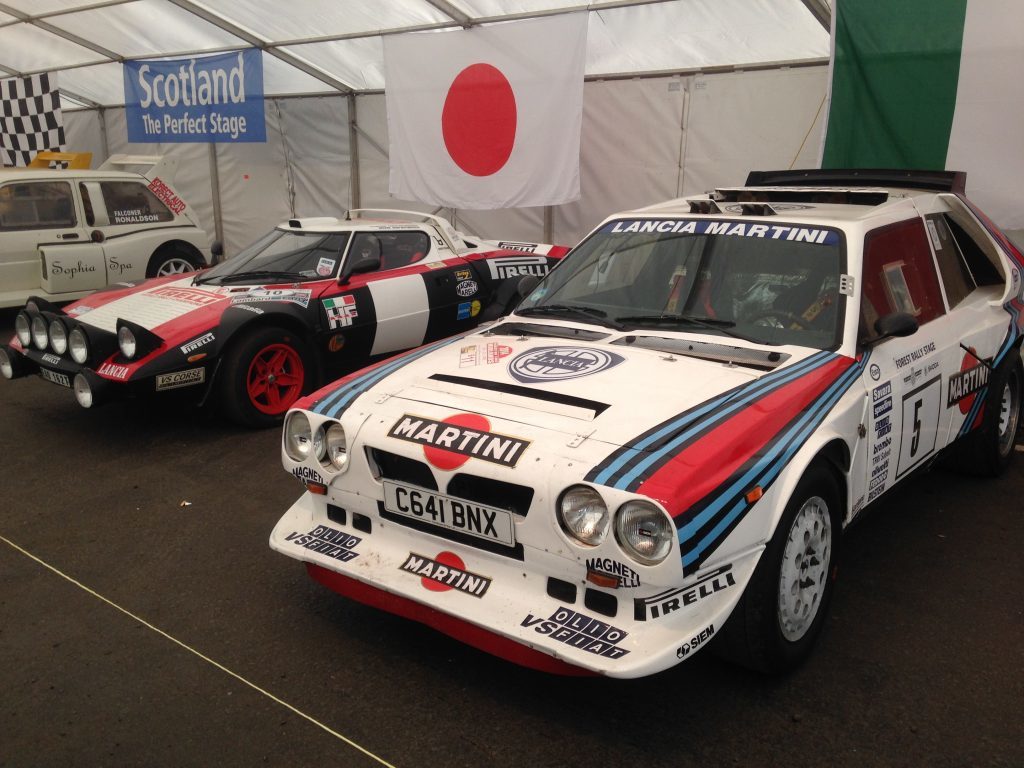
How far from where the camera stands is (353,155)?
1070 cm

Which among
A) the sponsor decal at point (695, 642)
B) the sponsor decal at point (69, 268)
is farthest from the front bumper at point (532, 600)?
the sponsor decal at point (69, 268)

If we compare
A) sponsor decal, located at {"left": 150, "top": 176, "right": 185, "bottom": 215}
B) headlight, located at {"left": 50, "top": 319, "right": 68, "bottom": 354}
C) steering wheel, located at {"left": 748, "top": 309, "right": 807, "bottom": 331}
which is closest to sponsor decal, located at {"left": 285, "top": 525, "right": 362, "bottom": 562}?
steering wheel, located at {"left": 748, "top": 309, "right": 807, "bottom": 331}

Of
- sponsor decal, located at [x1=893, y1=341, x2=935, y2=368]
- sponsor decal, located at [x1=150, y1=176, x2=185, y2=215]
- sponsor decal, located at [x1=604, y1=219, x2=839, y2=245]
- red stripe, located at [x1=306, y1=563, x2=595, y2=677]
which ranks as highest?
sponsor decal, located at [x1=150, y1=176, x2=185, y2=215]

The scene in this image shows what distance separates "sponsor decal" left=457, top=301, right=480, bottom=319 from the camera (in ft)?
22.3

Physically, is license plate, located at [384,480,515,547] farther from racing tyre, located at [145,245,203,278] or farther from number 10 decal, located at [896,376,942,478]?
racing tyre, located at [145,245,203,278]

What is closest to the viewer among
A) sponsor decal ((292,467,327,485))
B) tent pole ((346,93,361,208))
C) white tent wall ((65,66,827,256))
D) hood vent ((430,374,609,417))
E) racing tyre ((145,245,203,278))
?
hood vent ((430,374,609,417))

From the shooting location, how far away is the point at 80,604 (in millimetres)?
3502

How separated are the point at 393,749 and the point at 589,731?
0.60 metres

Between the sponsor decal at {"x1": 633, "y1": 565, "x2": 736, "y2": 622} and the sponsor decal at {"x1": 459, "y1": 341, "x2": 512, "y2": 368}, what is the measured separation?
1.23 m

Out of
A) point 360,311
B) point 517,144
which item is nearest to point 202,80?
point 517,144

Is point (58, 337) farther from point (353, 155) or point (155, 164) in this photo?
point (353, 155)

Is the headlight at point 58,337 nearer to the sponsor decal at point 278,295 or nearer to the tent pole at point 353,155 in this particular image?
the sponsor decal at point 278,295

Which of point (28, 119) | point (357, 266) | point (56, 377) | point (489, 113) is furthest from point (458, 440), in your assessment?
point (28, 119)

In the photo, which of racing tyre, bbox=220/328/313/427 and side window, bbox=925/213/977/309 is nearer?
side window, bbox=925/213/977/309
